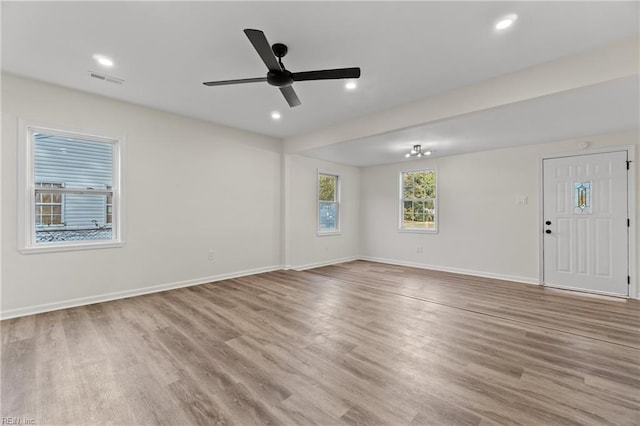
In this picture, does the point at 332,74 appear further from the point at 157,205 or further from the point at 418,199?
A: the point at 418,199

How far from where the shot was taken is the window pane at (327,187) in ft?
22.4

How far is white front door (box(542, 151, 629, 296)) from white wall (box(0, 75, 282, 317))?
510 centimetres

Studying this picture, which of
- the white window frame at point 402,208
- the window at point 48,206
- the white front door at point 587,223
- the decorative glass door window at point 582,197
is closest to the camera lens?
the window at point 48,206

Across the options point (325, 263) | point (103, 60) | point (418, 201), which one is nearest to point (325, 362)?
point (103, 60)

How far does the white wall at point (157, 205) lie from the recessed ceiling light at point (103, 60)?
111 cm

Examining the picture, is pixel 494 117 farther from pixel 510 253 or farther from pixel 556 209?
pixel 510 253

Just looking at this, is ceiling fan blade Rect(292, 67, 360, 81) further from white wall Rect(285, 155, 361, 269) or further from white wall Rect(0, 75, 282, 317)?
white wall Rect(285, 155, 361, 269)

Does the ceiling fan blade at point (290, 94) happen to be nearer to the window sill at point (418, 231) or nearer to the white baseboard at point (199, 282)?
the white baseboard at point (199, 282)

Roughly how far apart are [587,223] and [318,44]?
5185mm

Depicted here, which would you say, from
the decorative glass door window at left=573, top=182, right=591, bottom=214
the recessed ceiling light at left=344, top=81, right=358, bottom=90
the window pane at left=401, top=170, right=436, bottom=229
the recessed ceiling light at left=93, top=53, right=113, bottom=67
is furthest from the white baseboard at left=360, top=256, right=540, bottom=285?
the recessed ceiling light at left=93, top=53, right=113, bottom=67

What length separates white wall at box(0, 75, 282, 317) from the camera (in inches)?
128

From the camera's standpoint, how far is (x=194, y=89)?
138 inches

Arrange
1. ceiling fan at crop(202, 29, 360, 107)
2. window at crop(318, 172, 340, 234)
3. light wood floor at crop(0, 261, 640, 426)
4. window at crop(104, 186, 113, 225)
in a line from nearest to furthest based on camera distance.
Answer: light wood floor at crop(0, 261, 640, 426)
ceiling fan at crop(202, 29, 360, 107)
window at crop(104, 186, 113, 225)
window at crop(318, 172, 340, 234)

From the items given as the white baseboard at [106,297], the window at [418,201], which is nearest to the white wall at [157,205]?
the white baseboard at [106,297]
